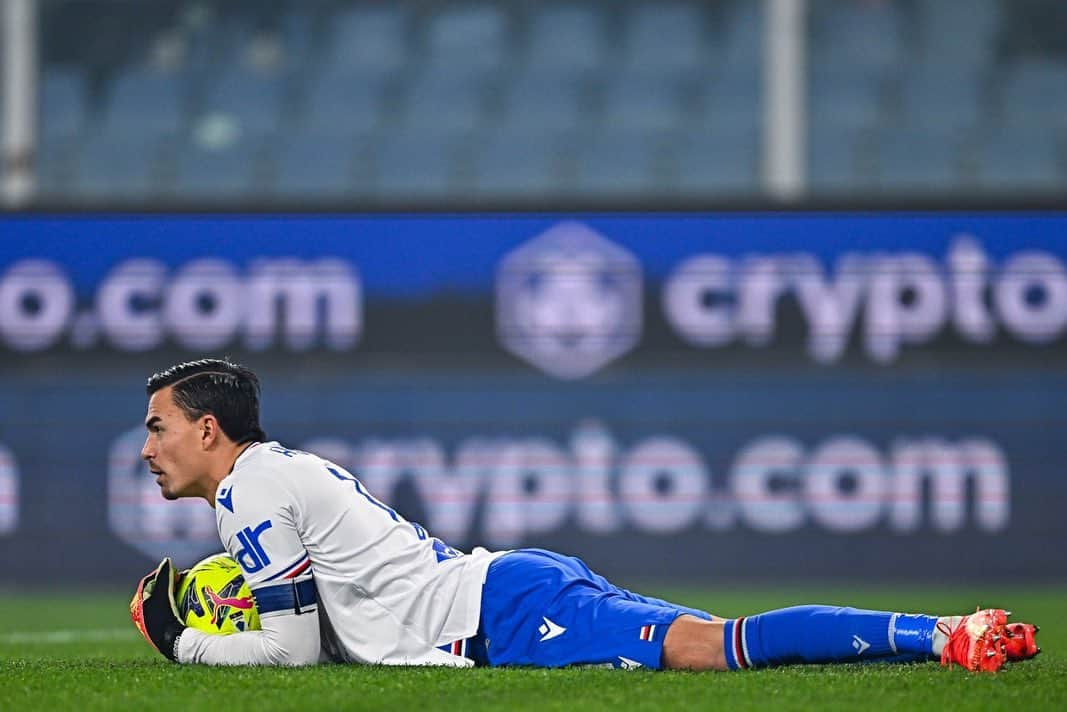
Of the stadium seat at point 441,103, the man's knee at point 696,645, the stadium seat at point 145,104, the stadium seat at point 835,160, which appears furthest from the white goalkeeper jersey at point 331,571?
the stadium seat at point 145,104

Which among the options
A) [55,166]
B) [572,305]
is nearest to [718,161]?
[572,305]

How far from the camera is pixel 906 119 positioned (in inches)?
465

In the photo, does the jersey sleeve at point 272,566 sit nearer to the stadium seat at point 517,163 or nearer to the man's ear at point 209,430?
the man's ear at point 209,430

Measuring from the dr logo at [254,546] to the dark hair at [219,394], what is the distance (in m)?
0.36

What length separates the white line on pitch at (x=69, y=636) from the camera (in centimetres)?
713

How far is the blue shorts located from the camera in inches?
180

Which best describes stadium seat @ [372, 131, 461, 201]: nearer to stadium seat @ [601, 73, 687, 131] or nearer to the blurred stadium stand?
the blurred stadium stand

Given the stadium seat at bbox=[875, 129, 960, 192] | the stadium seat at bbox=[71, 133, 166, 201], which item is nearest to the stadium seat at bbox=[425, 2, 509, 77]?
the stadium seat at bbox=[71, 133, 166, 201]

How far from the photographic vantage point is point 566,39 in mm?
12922

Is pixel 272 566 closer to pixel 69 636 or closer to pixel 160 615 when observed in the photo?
pixel 160 615

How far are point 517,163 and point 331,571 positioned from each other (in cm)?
717

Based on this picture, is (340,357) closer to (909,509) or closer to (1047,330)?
(909,509)

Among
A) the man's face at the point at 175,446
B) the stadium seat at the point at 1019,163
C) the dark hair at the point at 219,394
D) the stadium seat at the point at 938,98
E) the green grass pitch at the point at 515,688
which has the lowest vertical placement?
the green grass pitch at the point at 515,688

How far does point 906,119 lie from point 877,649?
793 centimetres
